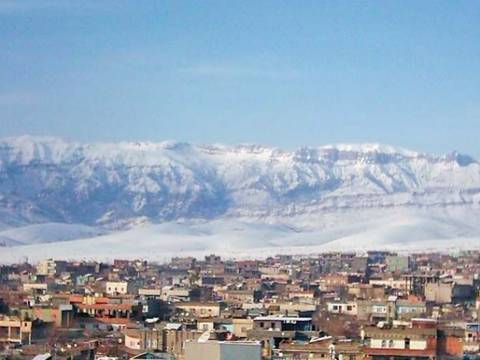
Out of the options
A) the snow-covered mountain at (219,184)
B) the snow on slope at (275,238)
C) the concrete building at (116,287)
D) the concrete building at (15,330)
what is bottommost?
the concrete building at (15,330)

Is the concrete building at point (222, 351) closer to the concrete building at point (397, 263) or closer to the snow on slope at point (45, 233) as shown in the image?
the concrete building at point (397, 263)

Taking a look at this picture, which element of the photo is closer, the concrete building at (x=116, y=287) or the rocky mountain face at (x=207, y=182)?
the concrete building at (x=116, y=287)

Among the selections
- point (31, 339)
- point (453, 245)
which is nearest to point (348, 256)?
point (453, 245)

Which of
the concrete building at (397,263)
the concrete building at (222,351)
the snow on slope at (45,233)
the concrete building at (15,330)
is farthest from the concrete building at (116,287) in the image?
the snow on slope at (45,233)

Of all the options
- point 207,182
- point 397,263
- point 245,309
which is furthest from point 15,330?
point 207,182

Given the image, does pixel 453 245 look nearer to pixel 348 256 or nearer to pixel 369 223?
pixel 348 256

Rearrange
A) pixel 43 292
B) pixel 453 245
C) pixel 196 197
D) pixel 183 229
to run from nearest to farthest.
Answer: pixel 43 292 < pixel 453 245 < pixel 183 229 < pixel 196 197

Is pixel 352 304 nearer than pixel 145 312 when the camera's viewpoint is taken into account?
No
